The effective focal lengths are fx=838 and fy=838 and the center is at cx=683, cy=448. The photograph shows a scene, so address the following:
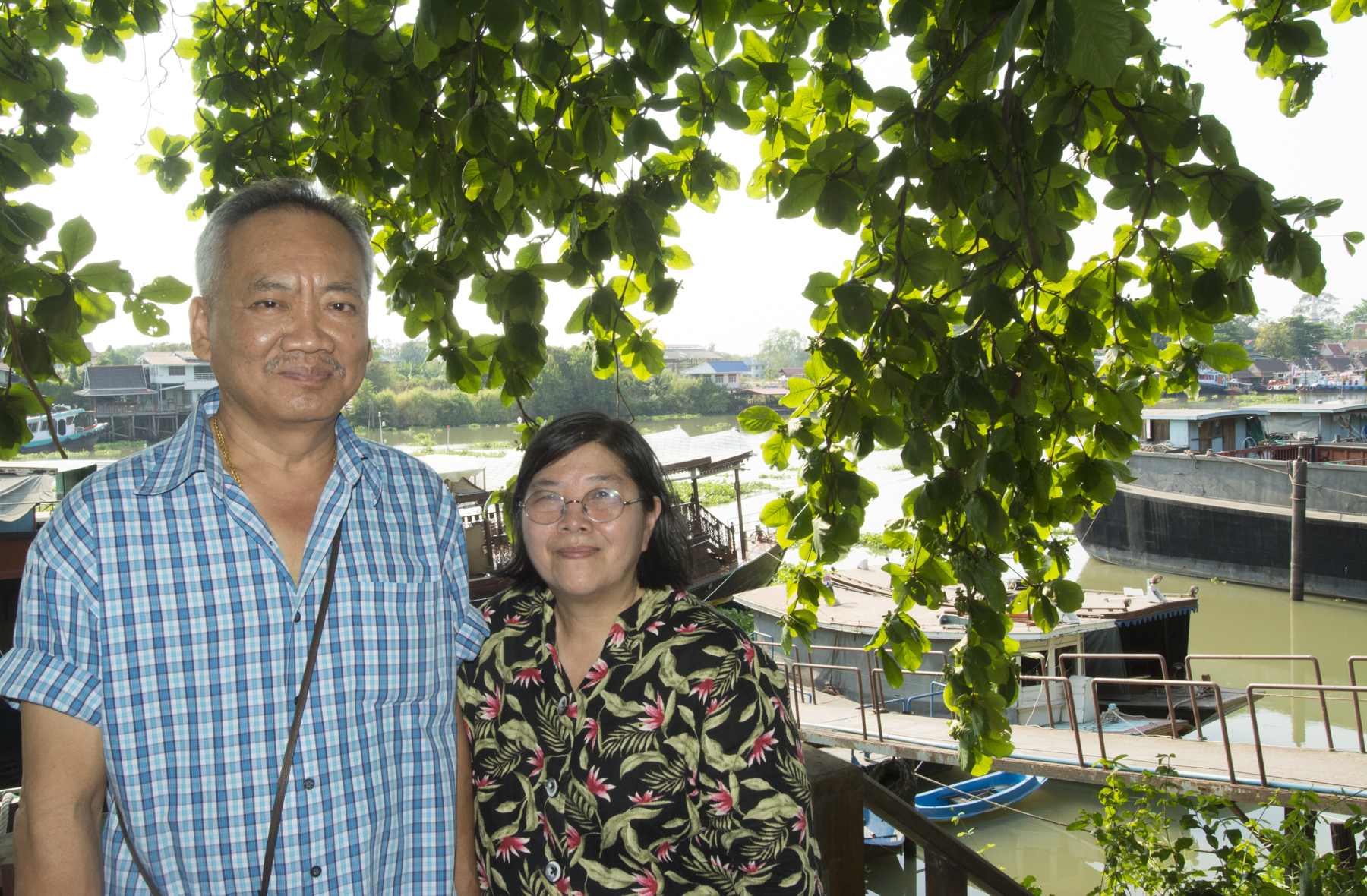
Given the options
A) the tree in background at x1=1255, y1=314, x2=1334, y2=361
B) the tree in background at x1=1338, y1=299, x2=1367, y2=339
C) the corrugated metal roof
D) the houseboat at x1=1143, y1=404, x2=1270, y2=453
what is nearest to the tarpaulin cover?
the corrugated metal roof

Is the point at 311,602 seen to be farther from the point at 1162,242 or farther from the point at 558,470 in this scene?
the point at 1162,242

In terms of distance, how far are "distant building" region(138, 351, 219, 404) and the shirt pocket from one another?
25805 millimetres

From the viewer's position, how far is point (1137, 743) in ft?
26.6

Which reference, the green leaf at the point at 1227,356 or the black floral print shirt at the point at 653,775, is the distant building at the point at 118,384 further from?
the green leaf at the point at 1227,356

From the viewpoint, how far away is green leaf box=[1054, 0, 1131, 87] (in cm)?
79

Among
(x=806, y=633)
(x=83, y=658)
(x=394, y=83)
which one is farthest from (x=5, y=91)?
(x=806, y=633)

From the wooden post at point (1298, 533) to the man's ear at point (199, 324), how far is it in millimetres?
17920

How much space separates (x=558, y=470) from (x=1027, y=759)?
301 inches

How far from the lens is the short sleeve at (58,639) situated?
100 cm

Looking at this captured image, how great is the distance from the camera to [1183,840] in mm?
2881

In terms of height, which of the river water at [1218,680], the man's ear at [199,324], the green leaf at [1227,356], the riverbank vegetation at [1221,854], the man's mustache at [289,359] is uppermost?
the man's ear at [199,324]

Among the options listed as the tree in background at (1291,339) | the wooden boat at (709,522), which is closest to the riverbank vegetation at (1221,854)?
the wooden boat at (709,522)

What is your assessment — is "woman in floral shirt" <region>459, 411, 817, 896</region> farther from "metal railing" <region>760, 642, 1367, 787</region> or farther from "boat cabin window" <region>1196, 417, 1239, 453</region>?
"boat cabin window" <region>1196, 417, 1239, 453</region>

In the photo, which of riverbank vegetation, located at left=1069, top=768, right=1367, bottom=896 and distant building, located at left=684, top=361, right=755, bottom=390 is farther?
distant building, located at left=684, top=361, right=755, bottom=390
